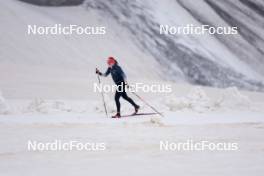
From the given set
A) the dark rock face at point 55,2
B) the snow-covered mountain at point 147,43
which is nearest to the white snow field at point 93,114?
the snow-covered mountain at point 147,43

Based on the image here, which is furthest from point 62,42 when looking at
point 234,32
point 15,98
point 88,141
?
point 88,141

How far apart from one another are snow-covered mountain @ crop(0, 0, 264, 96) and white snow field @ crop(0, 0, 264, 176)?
0.20 feet

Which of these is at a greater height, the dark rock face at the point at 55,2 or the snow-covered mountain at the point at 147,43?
the dark rock face at the point at 55,2

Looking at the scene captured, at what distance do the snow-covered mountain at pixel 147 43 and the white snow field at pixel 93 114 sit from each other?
61mm

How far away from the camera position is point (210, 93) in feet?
57.3

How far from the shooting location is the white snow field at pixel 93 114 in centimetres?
662

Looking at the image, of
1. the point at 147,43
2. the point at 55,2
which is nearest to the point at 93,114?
the point at 147,43

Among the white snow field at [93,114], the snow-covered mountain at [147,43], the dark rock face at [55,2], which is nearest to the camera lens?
the white snow field at [93,114]

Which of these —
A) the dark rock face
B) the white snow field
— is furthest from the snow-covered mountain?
the dark rock face

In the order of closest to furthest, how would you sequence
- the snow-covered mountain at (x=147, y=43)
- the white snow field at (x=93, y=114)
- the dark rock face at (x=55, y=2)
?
the white snow field at (x=93, y=114) < the snow-covered mountain at (x=147, y=43) < the dark rock face at (x=55, y=2)

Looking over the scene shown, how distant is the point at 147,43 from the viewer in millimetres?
20297

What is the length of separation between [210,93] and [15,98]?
6.66 m

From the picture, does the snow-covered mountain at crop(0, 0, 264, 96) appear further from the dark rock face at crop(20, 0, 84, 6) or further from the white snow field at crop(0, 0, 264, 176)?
the dark rock face at crop(20, 0, 84, 6)

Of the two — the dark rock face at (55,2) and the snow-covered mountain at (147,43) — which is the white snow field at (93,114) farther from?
the dark rock face at (55,2)
